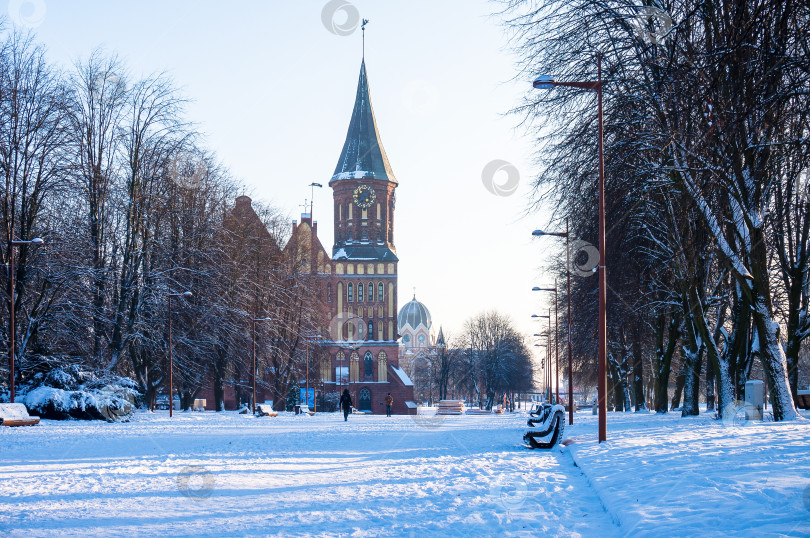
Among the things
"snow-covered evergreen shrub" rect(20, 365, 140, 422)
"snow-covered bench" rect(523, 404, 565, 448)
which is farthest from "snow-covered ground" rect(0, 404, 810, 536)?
"snow-covered evergreen shrub" rect(20, 365, 140, 422)

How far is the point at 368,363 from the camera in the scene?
9325 cm

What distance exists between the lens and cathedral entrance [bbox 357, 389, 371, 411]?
92.1 m

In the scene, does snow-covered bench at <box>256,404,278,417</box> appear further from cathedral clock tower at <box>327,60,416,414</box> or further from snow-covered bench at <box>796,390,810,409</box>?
cathedral clock tower at <box>327,60,416,414</box>

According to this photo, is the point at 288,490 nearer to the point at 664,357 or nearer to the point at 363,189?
the point at 664,357

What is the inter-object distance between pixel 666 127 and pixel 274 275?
37809 millimetres

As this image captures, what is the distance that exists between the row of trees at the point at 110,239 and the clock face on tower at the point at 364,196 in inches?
1913

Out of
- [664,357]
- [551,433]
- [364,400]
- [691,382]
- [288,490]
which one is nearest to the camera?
[288,490]

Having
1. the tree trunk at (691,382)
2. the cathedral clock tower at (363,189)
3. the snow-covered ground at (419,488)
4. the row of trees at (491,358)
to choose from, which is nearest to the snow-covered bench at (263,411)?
the tree trunk at (691,382)

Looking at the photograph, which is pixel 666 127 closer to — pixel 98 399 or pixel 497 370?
pixel 98 399

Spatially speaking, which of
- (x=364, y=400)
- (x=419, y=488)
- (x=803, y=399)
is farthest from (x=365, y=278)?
(x=419, y=488)

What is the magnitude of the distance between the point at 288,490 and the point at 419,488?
1.74m

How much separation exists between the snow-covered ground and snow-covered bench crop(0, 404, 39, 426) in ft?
22.4

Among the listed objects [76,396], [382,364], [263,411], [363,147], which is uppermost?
[363,147]

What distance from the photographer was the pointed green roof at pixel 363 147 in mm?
95438
